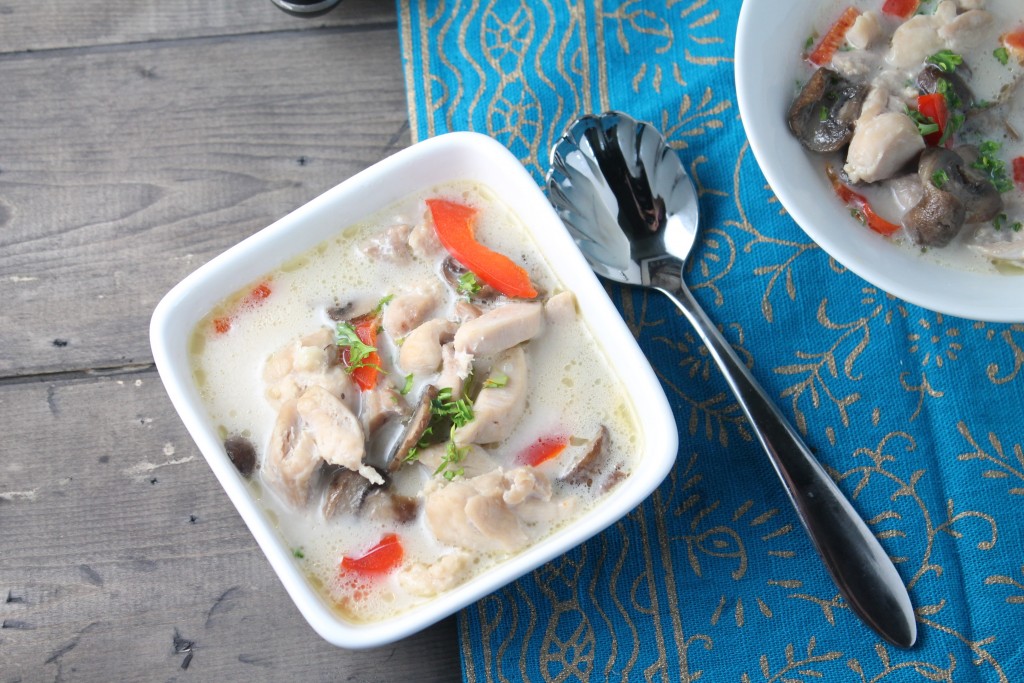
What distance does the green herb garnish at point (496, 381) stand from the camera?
1660mm

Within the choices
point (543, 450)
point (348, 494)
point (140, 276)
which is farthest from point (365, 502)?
point (140, 276)

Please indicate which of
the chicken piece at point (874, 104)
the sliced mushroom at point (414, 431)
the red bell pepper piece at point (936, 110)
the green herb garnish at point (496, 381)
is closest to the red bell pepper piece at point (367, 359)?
the sliced mushroom at point (414, 431)

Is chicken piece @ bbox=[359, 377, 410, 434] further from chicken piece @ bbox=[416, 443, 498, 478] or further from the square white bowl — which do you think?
the square white bowl

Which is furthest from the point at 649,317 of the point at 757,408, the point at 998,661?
the point at 998,661

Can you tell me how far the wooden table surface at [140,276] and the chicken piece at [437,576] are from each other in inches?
11.6

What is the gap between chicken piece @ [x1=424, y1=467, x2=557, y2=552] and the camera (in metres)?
1.60

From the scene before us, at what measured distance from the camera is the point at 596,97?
6.68ft

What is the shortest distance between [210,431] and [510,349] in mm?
594

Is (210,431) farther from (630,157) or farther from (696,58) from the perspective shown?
(696,58)

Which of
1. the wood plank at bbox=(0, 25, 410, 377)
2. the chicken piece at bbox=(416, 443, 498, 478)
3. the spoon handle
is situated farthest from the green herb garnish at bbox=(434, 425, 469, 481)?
the wood plank at bbox=(0, 25, 410, 377)

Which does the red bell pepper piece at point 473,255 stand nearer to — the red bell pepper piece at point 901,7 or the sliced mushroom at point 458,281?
the sliced mushroom at point 458,281

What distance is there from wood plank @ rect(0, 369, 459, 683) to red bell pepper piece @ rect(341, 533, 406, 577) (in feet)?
0.95

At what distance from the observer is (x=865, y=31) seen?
177cm

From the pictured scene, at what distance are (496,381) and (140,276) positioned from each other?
35.4 inches
